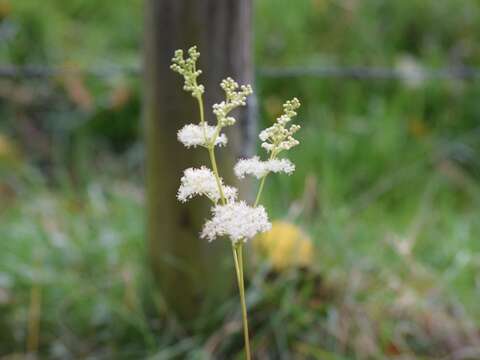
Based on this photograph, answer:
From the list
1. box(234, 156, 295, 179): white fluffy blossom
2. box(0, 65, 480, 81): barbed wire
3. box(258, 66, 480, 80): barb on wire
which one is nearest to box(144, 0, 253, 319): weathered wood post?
box(234, 156, 295, 179): white fluffy blossom

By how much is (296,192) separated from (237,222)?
2369 millimetres

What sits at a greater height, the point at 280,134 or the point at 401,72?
the point at 401,72

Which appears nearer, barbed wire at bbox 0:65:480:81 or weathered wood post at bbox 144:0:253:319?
weathered wood post at bbox 144:0:253:319

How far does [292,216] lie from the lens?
8.39 ft

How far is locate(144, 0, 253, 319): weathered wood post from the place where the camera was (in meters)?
1.93

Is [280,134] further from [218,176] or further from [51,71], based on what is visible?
[51,71]

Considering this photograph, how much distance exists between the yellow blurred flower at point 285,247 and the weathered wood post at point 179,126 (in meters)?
0.17

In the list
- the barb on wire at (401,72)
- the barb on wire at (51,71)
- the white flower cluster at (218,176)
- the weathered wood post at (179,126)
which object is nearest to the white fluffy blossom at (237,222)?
the white flower cluster at (218,176)

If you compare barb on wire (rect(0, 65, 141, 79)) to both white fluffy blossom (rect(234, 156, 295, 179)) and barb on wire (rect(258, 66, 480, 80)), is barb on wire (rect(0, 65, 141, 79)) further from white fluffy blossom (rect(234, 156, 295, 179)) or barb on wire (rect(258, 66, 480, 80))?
white fluffy blossom (rect(234, 156, 295, 179))

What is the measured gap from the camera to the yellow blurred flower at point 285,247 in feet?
7.43

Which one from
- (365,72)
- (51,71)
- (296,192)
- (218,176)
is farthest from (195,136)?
(365,72)

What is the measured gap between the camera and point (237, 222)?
713mm

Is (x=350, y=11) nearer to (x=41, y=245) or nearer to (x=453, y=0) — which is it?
(x=453, y=0)

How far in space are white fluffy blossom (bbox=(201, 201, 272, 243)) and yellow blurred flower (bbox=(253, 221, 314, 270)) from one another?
153 centimetres
